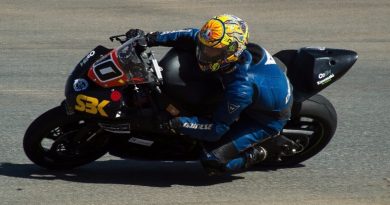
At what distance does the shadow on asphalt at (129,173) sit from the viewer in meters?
6.87

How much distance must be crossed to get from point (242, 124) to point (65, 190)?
136cm

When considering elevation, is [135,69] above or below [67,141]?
above

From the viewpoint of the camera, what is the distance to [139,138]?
267 inches

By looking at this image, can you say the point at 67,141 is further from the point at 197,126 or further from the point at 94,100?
the point at 197,126

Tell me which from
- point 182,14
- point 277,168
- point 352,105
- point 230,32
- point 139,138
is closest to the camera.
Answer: point 230,32

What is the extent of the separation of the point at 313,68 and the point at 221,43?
0.94 meters

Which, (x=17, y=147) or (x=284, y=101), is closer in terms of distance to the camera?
(x=284, y=101)

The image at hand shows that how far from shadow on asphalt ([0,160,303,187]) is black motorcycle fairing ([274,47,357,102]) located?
73cm

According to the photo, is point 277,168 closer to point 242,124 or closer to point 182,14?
point 242,124

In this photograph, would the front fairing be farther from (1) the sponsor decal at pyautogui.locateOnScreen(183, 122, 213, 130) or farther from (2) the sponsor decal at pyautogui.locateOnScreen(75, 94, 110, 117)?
(1) the sponsor decal at pyautogui.locateOnScreen(183, 122, 213, 130)

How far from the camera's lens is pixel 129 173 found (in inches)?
279

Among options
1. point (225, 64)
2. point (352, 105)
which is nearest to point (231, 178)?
point (225, 64)

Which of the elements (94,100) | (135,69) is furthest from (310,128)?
(94,100)

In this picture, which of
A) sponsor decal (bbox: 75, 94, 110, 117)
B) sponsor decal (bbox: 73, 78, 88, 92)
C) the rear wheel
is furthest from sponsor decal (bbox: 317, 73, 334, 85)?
sponsor decal (bbox: 73, 78, 88, 92)
